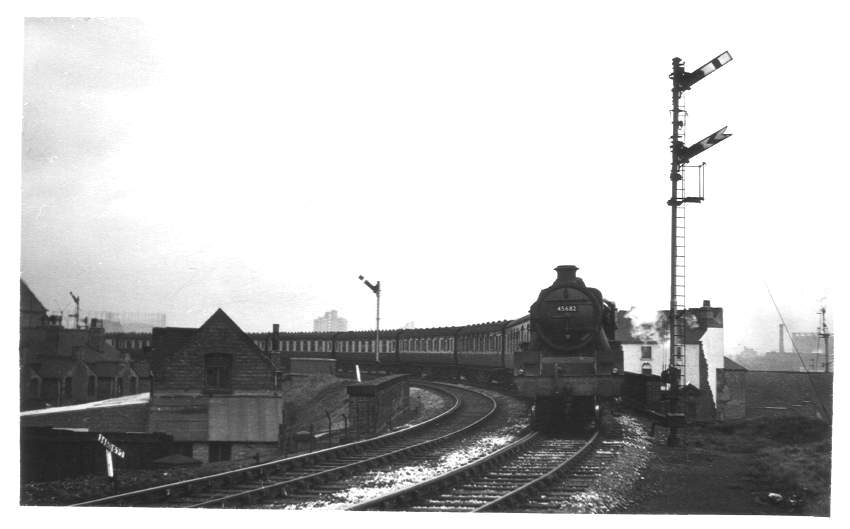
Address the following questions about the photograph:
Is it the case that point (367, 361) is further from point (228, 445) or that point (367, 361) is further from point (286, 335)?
point (228, 445)

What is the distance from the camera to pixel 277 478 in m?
9.16

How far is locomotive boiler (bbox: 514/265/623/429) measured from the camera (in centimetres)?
1185

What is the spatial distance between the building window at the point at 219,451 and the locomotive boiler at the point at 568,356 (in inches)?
347

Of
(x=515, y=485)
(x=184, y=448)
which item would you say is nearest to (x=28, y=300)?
(x=515, y=485)

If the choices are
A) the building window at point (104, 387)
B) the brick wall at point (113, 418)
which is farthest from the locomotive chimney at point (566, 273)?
the building window at point (104, 387)

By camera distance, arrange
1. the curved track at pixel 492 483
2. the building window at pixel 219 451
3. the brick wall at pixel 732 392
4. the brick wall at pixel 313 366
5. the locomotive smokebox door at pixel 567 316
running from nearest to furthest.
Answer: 1. the curved track at pixel 492 483
2. the locomotive smokebox door at pixel 567 316
3. the building window at pixel 219 451
4. the brick wall at pixel 732 392
5. the brick wall at pixel 313 366

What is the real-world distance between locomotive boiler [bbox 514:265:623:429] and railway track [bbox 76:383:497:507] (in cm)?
165

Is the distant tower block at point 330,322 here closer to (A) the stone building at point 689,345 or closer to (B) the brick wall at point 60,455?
(B) the brick wall at point 60,455

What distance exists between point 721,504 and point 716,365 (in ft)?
77.7

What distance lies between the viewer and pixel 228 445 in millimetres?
18578

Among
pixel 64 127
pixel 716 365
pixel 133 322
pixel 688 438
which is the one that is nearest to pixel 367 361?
pixel 716 365

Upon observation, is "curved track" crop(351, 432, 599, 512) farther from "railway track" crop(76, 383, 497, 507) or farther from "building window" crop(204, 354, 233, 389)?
"building window" crop(204, 354, 233, 389)

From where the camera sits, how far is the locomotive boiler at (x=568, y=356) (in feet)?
38.9

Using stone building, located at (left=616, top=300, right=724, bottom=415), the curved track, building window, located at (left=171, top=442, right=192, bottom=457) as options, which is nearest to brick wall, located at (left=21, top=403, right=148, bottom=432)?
building window, located at (left=171, top=442, right=192, bottom=457)
